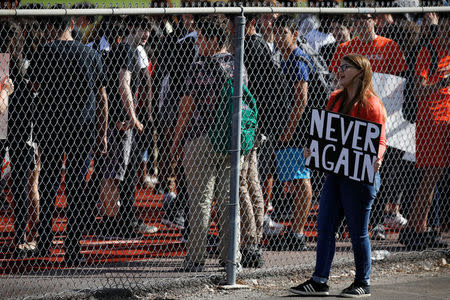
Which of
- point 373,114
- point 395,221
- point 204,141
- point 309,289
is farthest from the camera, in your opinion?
point 395,221

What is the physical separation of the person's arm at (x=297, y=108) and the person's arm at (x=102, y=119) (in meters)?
1.62

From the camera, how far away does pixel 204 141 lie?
21.7ft

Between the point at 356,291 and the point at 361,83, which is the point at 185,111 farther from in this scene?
the point at 356,291

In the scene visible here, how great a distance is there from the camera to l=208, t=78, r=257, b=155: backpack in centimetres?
648

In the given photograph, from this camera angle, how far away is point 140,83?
28.9 feet

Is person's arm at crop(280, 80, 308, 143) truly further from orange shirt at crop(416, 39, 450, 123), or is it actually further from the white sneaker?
the white sneaker

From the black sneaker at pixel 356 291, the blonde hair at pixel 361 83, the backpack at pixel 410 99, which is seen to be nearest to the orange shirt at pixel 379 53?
the backpack at pixel 410 99

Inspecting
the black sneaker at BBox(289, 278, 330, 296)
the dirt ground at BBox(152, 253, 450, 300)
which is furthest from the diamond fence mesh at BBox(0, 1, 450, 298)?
the black sneaker at BBox(289, 278, 330, 296)

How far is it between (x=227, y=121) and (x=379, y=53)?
7.01 feet

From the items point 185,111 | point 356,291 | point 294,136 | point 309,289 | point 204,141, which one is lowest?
point 309,289

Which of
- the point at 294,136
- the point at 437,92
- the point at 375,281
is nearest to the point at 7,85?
the point at 294,136

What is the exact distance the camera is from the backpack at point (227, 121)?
648 cm

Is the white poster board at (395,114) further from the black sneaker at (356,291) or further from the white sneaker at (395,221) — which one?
the black sneaker at (356,291)

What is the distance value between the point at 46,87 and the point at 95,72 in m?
0.48
